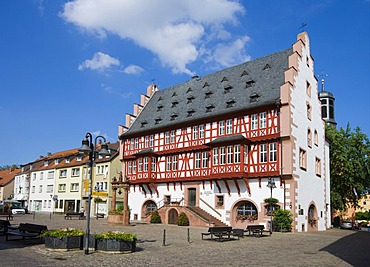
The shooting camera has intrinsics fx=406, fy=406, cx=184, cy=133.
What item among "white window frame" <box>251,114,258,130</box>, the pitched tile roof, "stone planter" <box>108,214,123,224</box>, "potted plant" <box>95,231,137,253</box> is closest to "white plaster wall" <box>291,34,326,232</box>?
"white window frame" <box>251,114,258,130</box>

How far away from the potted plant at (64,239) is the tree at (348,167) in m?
38.3

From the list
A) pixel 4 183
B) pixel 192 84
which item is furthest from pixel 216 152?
pixel 4 183

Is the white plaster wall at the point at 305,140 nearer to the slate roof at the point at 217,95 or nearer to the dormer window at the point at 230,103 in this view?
the slate roof at the point at 217,95

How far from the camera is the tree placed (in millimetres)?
48062

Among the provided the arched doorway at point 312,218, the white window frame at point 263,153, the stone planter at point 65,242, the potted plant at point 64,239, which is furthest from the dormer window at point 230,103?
the stone planter at point 65,242

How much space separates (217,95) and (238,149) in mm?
8539

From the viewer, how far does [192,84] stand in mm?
47375

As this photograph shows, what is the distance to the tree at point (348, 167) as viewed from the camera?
48.1 meters

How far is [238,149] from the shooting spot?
35250 mm

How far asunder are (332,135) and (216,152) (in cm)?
2007

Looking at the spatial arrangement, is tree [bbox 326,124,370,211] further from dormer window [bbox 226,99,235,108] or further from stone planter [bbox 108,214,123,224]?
stone planter [bbox 108,214,123,224]

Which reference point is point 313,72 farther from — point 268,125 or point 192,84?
point 192,84

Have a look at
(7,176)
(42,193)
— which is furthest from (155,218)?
(7,176)

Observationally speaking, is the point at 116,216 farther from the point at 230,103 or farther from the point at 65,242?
the point at 65,242
